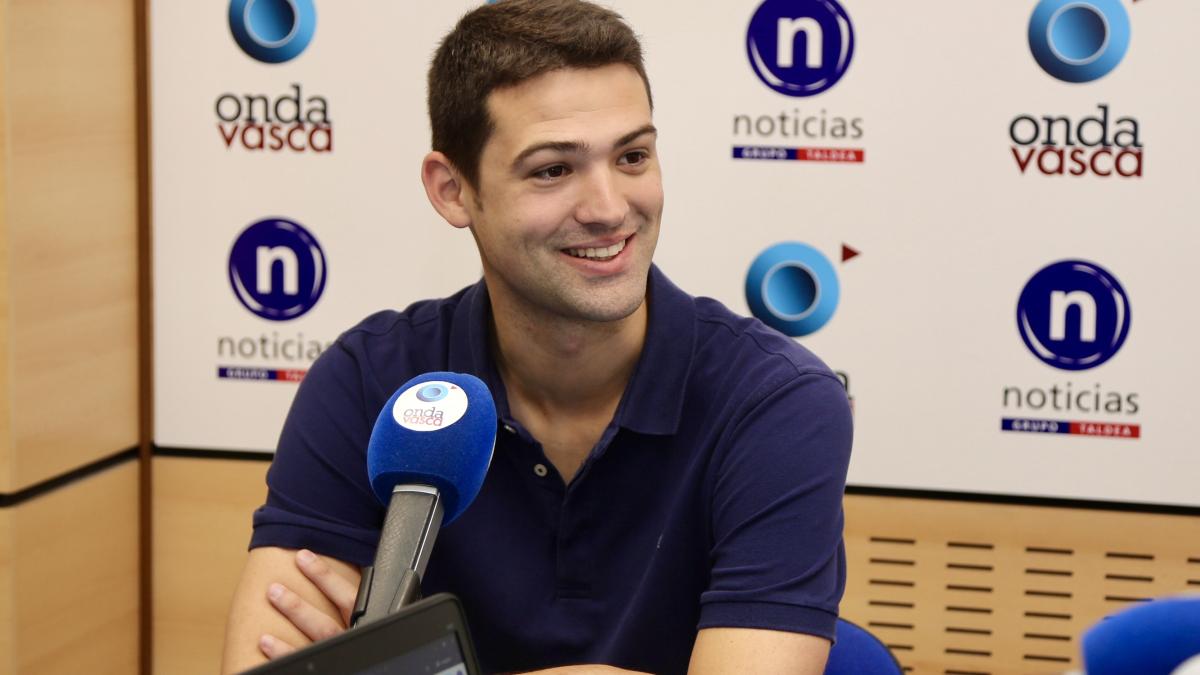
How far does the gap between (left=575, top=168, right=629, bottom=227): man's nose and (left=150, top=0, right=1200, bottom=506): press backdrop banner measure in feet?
3.24

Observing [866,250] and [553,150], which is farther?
[866,250]

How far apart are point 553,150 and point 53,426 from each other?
1399mm

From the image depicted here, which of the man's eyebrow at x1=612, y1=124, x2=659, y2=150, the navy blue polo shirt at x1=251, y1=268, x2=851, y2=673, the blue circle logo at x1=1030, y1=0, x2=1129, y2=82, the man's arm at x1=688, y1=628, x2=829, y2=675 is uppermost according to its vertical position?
the blue circle logo at x1=1030, y1=0, x2=1129, y2=82

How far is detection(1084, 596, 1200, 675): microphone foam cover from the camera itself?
704 millimetres

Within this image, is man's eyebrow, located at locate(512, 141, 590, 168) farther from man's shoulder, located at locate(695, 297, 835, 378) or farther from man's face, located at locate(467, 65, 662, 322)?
man's shoulder, located at locate(695, 297, 835, 378)

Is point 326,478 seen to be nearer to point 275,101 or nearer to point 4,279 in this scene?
point 4,279

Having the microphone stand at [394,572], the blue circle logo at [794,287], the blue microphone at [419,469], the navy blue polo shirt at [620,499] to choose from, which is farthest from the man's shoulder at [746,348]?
the blue circle logo at [794,287]

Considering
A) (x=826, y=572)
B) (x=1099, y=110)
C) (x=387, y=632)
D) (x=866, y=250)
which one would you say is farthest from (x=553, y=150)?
(x=1099, y=110)

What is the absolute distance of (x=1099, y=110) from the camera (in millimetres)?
2492

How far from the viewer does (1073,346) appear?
255 centimetres

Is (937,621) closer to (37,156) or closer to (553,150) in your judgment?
(553,150)

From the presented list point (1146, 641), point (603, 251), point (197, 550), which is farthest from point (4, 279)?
point (1146, 641)

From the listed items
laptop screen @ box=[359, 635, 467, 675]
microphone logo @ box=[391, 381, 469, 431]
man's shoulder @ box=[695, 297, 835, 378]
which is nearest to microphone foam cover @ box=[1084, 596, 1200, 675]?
laptop screen @ box=[359, 635, 467, 675]

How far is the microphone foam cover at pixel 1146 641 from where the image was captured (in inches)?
27.7
